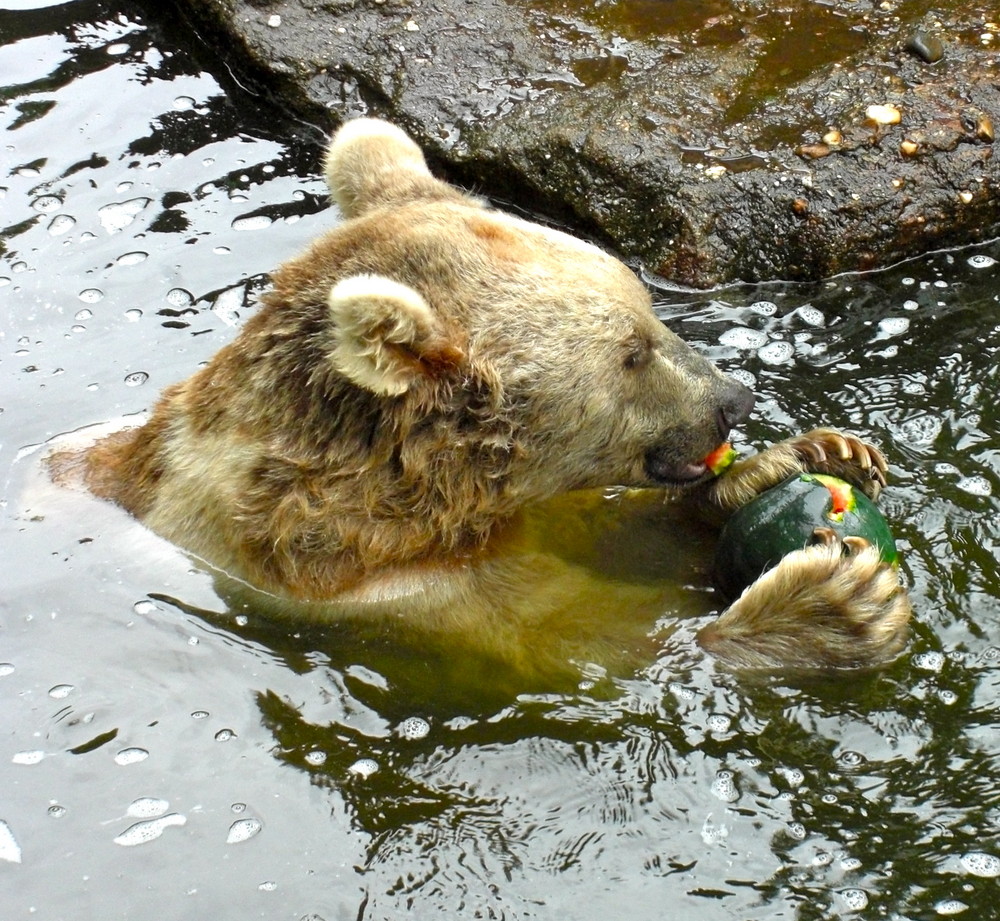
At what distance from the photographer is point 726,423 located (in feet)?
16.6

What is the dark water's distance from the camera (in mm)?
4141

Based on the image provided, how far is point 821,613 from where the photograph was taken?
15.4 ft

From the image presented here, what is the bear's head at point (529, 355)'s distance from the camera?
15.0 ft

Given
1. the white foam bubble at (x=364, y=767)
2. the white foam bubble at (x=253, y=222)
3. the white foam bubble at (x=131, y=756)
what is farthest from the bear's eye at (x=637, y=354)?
the white foam bubble at (x=253, y=222)

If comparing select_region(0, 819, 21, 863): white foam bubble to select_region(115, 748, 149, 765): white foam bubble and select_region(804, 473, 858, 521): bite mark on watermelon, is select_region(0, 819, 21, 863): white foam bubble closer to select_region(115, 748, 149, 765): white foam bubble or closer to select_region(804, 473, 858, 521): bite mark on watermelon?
select_region(115, 748, 149, 765): white foam bubble

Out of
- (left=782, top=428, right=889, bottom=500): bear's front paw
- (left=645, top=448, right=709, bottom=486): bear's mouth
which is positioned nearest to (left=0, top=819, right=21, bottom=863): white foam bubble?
(left=645, top=448, right=709, bottom=486): bear's mouth

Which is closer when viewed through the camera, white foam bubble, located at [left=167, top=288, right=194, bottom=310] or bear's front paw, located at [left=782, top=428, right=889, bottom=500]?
bear's front paw, located at [left=782, top=428, right=889, bottom=500]

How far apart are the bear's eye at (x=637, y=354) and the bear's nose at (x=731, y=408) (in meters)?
0.34

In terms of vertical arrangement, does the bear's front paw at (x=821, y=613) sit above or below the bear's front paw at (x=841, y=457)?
below

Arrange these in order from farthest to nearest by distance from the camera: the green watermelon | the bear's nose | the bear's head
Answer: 1. the bear's nose
2. the green watermelon
3. the bear's head

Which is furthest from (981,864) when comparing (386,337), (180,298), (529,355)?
(180,298)

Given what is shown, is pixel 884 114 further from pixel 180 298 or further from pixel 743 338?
pixel 180 298

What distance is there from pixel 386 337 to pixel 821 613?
6.10 feet

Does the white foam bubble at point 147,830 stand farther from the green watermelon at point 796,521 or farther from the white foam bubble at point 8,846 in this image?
the green watermelon at point 796,521
